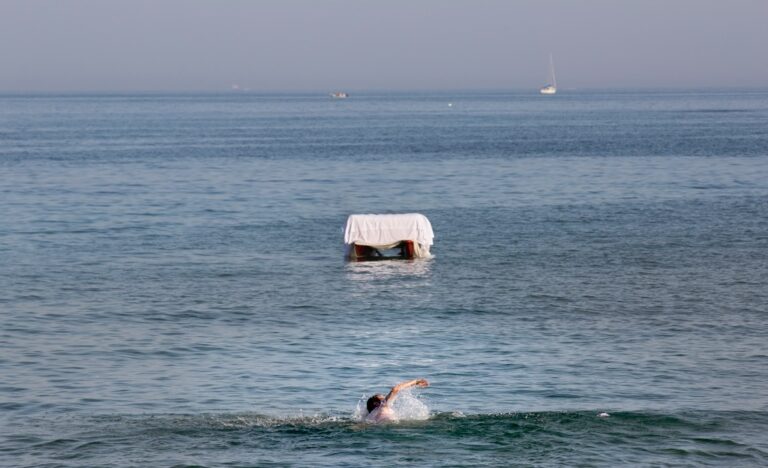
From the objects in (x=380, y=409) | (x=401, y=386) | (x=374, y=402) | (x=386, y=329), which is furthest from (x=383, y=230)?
(x=401, y=386)

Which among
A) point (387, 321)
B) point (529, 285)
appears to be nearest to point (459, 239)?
point (529, 285)

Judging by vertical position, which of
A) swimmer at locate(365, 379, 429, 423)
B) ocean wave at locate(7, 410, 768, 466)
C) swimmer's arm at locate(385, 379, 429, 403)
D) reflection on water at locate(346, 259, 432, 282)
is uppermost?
swimmer's arm at locate(385, 379, 429, 403)

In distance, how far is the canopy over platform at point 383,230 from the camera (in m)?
51.7

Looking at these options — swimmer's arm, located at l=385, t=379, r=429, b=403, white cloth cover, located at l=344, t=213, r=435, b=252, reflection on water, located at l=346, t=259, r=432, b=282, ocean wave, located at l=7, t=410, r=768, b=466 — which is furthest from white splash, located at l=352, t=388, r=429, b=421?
white cloth cover, located at l=344, t=213, r=435, b=252

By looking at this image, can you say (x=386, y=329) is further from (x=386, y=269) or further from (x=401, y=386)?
(x=386, y=269)

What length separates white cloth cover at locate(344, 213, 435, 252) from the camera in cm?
5172

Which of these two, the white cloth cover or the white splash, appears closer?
the white splash

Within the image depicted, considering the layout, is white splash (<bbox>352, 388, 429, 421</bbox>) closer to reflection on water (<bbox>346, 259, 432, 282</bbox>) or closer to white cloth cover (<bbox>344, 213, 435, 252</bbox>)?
reflection on water (<bbox>346, 259, 432, 282</bbox>)

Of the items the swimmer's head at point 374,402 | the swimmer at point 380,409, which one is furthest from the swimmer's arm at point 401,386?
the swimmer's head at point 374,402

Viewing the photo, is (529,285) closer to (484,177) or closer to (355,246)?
(355,246)

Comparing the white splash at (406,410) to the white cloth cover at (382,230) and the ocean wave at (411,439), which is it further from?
the white cloth cover at (382,230)

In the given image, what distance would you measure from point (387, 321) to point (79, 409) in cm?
1297

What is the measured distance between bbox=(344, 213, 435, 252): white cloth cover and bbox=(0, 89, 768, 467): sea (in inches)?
45.7

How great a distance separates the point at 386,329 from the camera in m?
37.1
